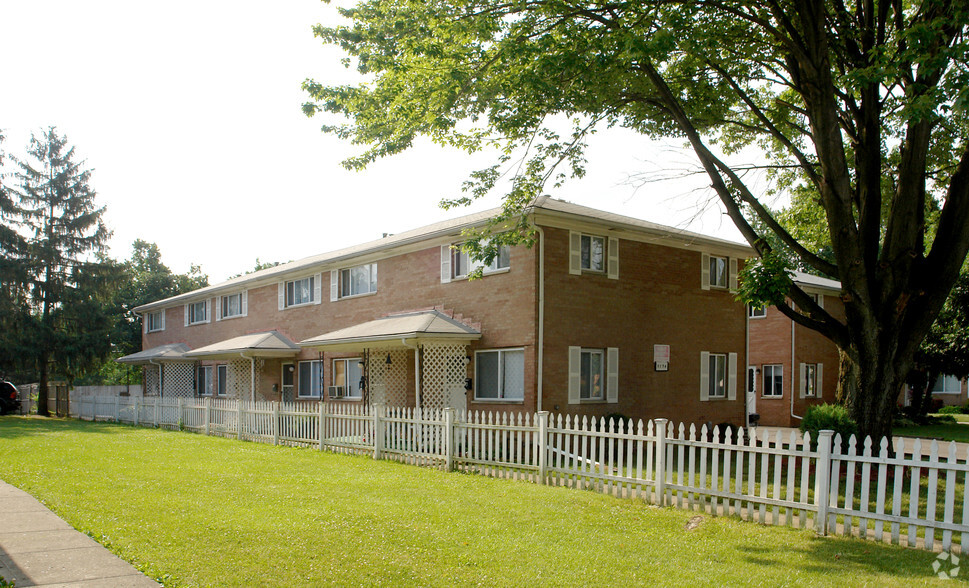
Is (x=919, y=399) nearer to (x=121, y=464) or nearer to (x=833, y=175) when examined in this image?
(x=833, y=175)

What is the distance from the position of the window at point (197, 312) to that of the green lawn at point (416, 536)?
22004 mm

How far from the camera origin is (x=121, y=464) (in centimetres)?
1414

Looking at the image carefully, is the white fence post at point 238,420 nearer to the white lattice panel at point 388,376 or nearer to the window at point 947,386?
the white lattice panel at point 388,376

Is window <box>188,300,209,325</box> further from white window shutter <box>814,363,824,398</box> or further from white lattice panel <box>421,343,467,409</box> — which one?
white window shutter <box>814,363,824,398</box>

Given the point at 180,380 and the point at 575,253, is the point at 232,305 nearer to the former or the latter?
the point at 180,380

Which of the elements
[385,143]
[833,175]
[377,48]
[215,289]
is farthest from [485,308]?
[215,289]

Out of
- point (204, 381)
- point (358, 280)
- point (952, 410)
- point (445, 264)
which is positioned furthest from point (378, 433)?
point (952, 410)

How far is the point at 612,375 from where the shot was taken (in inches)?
744

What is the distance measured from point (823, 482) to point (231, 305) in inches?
1100

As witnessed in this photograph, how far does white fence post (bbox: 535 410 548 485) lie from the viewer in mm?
12359

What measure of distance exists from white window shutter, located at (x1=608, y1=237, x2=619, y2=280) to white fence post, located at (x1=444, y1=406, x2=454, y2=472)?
22.1 ft

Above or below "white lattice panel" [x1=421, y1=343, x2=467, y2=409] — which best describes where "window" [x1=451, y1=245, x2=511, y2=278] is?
above

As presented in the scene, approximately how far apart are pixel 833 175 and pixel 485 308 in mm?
8850

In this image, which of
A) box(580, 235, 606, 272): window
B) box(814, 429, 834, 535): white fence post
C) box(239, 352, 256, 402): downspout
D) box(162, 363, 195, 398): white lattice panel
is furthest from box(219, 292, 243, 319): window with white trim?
box(814, 429, 834, 535): white fence post
